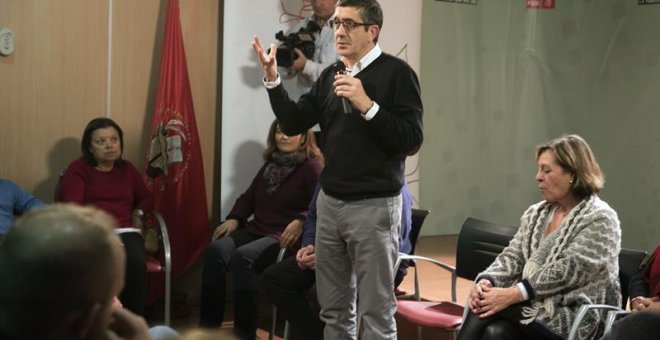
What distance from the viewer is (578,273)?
3213mm

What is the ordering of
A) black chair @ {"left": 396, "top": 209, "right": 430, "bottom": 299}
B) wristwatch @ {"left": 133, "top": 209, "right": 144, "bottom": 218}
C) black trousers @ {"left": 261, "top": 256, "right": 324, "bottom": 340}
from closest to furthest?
black trousers @ {"left": 261, "top": 256, "right": 324, "bottom": 340} < black chair @ {"left": 396, "top": 209, "right": 430, "bottom": 299} < wristwatch @ {"left": 133, "top": 209, "right": 144, "bottom": 218}

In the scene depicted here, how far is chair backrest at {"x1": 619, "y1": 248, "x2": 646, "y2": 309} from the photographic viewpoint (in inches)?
132

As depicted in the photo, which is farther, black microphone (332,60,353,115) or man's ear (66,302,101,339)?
black microphone (332,60,353,115)

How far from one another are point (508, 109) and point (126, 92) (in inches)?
130

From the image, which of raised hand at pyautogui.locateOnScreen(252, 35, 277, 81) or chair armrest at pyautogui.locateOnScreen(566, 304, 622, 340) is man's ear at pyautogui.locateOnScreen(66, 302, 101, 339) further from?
chair armrest at pyautogui.locateOnScreen(566, 304, 622, 340)

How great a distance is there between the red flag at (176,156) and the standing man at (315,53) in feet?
2.01

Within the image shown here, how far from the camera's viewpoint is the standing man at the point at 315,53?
4810mm

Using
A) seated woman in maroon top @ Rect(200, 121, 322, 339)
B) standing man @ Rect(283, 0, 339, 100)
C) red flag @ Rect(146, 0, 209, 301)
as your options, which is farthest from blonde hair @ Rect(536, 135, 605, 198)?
red flag @ Rect(146, 0, 209, 301)

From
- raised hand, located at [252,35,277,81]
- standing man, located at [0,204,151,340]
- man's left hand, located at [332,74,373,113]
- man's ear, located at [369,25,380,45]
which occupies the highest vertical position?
man's ear, located at [369,25,380,45]

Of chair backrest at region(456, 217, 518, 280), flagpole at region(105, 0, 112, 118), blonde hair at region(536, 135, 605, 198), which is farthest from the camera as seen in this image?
flagpole at region(105, 0, 112, 118)

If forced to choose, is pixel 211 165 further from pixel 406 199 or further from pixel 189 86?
pixel 406 199

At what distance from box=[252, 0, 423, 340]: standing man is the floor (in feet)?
3.55

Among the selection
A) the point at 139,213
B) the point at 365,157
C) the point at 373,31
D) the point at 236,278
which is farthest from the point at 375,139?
the point at 139,213

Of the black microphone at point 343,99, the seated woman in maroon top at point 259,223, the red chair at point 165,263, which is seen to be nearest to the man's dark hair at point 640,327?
the black microphone at point 343,99
